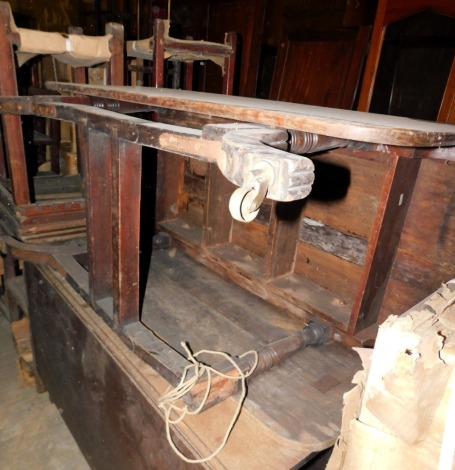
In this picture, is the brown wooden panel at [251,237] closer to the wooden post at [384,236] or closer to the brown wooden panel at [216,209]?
the brown wooden panel at [216,209]

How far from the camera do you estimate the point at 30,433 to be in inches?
108

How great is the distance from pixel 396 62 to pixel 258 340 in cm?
350

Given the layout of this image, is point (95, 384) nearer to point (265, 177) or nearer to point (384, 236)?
point (384, 236)

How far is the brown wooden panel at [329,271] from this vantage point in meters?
1.90

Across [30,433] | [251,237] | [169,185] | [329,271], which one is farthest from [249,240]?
[30,433]

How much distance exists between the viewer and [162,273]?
2.34m

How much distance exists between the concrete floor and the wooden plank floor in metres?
1.57

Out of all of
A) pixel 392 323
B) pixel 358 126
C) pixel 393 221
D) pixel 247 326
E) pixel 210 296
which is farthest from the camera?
pixel 210 296

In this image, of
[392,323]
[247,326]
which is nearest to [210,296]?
[247,326]

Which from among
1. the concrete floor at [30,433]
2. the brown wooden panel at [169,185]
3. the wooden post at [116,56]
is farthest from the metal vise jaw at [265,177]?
the concrete floor at [30,433]

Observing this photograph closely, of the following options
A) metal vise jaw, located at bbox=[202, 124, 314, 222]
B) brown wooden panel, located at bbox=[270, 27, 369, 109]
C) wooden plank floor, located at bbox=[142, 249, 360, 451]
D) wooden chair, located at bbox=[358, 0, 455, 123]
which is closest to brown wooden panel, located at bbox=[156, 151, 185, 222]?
wooden plank floor, located at bbox=[142, 249, 360, 451]

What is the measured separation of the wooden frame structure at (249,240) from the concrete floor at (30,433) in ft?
1.69

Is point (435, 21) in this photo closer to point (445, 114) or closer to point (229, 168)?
point (445, 114)

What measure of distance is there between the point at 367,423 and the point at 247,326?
1189mm
